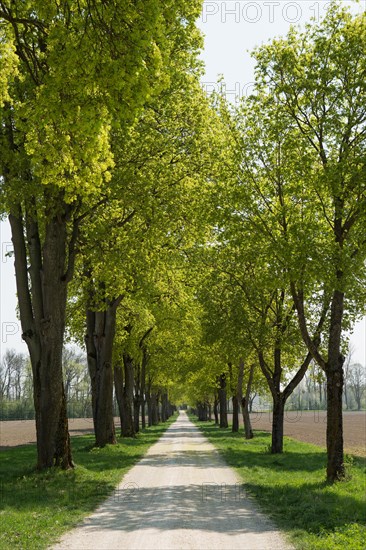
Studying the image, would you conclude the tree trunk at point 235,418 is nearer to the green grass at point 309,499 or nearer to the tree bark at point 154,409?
the tree bark at point 154,409

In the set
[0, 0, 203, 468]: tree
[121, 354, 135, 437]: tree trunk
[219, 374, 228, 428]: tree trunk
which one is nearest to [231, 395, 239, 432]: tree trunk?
[219, 374, 228, 428]: tree trunk

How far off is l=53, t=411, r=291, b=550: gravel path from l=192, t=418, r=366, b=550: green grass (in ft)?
1.44

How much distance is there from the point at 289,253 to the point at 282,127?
4074mm

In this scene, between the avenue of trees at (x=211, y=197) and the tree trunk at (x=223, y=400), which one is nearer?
the avenue of trees at (x=211, y=197)

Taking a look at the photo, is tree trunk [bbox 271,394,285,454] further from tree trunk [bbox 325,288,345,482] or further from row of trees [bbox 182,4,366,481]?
tree trunk [bbox 325,288,345,482]

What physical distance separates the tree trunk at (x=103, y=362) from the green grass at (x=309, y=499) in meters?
7.23

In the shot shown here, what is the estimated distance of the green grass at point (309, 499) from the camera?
9813mm

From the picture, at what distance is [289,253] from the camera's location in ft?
50.7

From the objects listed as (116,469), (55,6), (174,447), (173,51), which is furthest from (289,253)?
(174,447)

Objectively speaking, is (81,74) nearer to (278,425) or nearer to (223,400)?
(278,425)

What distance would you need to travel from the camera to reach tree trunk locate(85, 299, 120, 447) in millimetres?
27703

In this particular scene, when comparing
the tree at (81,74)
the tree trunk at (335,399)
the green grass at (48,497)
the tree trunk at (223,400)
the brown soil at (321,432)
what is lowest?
the brown soil at (321,432)

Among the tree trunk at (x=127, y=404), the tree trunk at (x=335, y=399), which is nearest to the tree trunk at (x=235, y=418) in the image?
the tree trunk at (x=127, y=404)

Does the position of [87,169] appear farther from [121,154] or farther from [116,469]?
[116,469]
